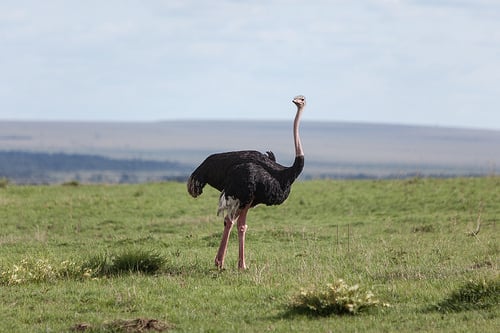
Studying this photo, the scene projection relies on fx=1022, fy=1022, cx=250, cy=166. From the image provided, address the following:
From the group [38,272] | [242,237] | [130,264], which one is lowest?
[38,272]

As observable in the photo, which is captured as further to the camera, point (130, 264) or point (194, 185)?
point (194, 185)

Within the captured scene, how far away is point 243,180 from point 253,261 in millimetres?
2038

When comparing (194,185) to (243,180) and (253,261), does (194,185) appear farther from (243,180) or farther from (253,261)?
(253,261)

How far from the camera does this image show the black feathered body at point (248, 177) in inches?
627

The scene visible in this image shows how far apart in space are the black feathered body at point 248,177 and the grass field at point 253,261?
1.17m

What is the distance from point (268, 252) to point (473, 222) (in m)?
6.75

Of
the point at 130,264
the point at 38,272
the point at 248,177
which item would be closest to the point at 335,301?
the point at 248,177

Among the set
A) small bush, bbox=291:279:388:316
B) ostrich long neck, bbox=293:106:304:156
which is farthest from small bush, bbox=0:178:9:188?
small bush, bbox=291:279:388:316

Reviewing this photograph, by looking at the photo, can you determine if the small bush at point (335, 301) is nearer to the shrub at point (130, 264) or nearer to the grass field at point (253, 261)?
the grass field at point (253, 261)

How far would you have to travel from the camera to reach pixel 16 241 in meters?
21.2

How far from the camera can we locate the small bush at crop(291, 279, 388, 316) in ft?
40.5

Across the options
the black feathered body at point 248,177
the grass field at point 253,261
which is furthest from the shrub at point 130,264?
the black feathered body at point 248,177

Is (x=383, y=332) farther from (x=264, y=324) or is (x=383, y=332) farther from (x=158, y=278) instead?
(x=158, y=278)

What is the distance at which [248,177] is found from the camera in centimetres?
1586
